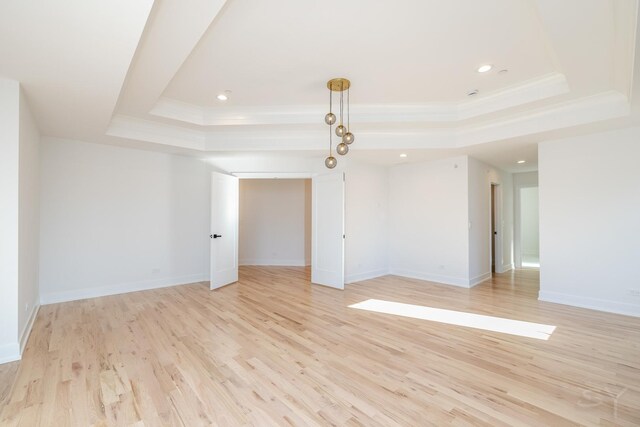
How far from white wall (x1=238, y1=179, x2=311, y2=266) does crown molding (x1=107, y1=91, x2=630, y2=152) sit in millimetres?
3309

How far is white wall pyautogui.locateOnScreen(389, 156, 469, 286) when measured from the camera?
5891mm

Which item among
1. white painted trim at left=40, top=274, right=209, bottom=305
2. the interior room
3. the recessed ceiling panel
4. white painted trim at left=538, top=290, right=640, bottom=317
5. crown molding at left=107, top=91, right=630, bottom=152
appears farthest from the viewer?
white painted trim at left=40, top=274, right=209, bottom=305

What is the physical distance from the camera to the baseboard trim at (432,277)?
230 inches

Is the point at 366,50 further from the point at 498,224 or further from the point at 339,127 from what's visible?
the point at 498,224

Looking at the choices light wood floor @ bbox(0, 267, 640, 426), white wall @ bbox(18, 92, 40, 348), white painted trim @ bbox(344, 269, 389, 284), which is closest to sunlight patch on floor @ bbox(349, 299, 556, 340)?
light wood floor @ bbox(0, 267, 640, 426)

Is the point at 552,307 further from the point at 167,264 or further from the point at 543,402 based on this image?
the point at 167,264

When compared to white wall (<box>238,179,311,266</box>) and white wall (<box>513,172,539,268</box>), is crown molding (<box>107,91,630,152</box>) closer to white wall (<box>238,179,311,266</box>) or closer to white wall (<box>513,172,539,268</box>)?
white wall (<box>238,179,311,266</box>)

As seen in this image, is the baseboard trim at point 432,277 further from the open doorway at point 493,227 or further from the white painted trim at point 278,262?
the white painted trim at point 278,262

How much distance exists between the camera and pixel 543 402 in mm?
2154

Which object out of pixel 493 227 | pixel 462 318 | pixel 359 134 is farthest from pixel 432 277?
pixel 359 134

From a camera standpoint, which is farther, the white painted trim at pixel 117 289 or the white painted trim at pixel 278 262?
the white painted trim at pixel 278 262

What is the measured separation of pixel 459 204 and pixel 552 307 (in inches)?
90.4

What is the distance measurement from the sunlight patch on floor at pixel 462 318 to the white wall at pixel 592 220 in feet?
4.71

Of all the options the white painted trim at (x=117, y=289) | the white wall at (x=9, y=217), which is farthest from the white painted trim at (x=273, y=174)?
the white wall at (x=9, y=217)
